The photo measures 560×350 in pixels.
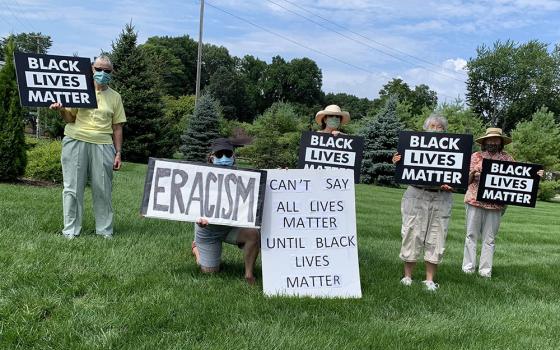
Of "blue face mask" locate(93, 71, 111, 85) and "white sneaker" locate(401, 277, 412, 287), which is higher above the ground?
"blue face mask" locate(93, 71, 111, 85)

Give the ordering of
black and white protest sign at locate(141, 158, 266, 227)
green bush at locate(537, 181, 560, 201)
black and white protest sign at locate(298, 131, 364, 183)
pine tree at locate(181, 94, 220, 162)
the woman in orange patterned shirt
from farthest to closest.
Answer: green bush at locate(537, 181, 560, 201) → pine tree at locate(181, 94, 220, 162) → the woman in orange patterned shirt → black and white protest sign at locate(298, 131, 364, 183) → black and white protest sign at locate(141, 158, 266, 227)

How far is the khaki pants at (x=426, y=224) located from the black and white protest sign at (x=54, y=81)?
3982mm

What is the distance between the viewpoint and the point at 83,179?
6.48 m

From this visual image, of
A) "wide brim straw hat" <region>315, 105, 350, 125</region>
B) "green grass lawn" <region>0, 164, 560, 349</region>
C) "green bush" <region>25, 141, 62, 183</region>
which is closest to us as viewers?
"green grass lawn" <region>0, 164, 560, 349</region>

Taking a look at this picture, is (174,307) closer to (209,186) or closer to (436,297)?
(209,186)

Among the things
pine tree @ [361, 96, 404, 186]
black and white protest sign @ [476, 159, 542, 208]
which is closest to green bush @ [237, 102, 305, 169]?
pine tree @ [361, 96, 404, 186]

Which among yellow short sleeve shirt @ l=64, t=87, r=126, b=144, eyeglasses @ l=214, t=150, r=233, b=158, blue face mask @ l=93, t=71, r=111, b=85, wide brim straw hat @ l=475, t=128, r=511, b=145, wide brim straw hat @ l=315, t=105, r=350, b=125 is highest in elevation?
blue face mask @ l=93, t=71, r=111, b=85

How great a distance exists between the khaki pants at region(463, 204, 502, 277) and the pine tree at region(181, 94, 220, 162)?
2345cm

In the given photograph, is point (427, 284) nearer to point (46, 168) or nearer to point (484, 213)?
point (484, 213)

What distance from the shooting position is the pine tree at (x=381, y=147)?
91.6 feet

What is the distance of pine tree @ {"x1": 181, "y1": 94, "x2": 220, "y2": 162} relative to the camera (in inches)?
1174

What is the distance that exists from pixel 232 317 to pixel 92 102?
11.3ft

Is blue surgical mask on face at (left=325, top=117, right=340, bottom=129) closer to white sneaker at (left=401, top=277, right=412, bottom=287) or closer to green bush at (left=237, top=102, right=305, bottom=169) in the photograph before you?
white sneaker at (left=401, top=277, right=412, bottom=287)

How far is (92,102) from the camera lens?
20.4ft
